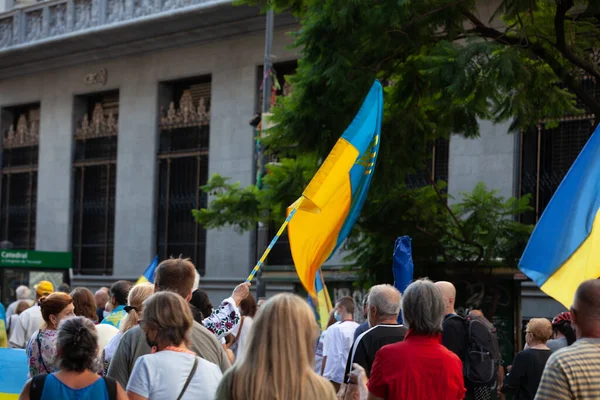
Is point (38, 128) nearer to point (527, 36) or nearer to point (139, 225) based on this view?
point (139, 225)

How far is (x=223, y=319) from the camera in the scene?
714cm

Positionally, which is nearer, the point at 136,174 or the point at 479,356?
the point at 479,356

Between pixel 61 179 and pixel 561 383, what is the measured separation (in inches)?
1061

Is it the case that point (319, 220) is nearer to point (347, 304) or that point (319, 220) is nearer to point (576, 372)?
point (347, 304)

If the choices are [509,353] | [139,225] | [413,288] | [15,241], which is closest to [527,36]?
[509,353]

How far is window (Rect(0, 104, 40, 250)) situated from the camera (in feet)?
104

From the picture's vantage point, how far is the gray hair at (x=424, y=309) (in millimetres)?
6168

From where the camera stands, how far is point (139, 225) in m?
27.8

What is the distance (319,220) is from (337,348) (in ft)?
8.76

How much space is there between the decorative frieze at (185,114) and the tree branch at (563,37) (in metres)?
15.0

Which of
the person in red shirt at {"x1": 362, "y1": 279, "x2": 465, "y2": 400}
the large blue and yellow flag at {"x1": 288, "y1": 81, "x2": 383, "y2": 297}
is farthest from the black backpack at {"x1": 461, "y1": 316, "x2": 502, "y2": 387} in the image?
the person in red shirt at {"x1": 362, "y1": 279, "x2": 465, "y2": 400}

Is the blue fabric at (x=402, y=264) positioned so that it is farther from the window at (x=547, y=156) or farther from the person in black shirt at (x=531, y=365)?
the window at (x=547, y=156)

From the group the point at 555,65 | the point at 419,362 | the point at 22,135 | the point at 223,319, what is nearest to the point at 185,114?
the point at 22,135

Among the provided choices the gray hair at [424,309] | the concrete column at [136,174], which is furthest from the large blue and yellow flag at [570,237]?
the concrete column at [136,174]
